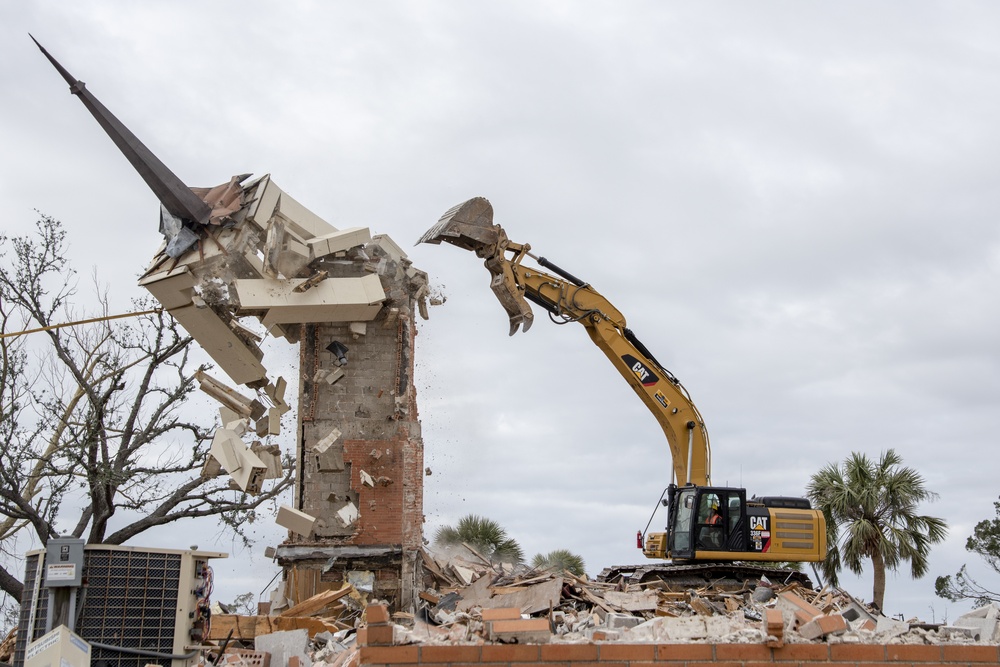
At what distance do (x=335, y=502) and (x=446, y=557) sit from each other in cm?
329

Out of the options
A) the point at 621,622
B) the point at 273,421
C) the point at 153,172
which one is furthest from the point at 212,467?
the point at 621,622

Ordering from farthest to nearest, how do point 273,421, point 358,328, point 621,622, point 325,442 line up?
point 273,421, point 358,328, point 325,442, point 621,622

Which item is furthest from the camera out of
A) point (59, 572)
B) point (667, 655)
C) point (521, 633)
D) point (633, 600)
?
point (633, 600)

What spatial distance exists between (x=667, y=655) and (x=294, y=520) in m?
8.12

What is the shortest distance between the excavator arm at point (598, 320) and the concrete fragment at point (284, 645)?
6.48m

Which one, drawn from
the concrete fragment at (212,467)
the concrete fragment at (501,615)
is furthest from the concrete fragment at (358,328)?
the concrete fragment at (501,615)

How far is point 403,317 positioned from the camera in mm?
15367

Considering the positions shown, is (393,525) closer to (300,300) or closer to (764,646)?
(300,300)

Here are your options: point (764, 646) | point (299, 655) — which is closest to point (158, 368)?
point (299, 655)

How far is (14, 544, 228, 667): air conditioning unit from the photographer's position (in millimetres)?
9805

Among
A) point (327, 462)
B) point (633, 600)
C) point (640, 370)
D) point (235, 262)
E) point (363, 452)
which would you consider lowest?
point (633, 600)

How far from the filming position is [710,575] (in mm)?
15094

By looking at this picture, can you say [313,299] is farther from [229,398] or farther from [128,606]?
[128,606]

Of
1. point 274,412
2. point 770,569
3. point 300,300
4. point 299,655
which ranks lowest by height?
point 299,655
